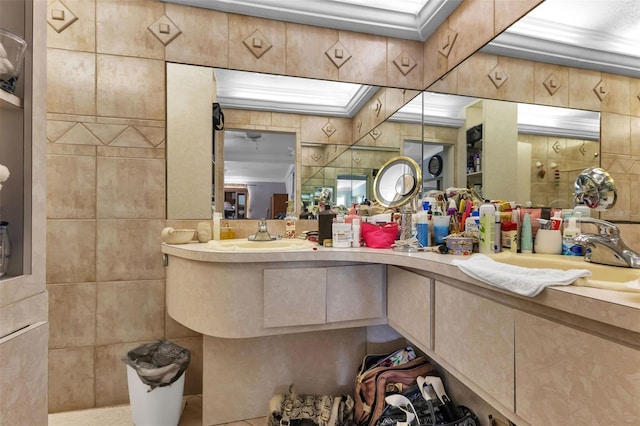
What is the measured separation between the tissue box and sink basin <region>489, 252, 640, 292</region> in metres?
0.08

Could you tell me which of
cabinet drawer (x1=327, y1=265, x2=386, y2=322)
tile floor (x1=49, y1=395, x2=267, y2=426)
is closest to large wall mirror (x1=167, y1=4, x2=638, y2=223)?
cabinet drawer (x1=327, y1=265, x2=386, y2=322)

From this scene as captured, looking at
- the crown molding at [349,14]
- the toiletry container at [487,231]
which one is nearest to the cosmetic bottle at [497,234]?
the toiletry container at [487,231]

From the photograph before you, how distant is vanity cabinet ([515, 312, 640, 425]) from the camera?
493mm

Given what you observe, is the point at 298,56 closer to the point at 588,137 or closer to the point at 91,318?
the point at 588,137

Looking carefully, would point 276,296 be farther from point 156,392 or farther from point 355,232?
point 156,392

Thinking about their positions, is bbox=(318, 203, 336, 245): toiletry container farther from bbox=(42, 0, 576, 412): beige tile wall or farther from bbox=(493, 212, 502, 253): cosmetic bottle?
bbox=(42, 0, 576, 412): beige tile wall

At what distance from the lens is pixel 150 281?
1.67 m

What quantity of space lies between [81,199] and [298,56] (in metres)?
1.53

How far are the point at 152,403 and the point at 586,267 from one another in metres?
1.82

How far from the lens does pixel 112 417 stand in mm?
1513

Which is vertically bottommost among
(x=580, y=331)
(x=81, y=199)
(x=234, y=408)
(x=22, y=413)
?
(x=234, y=408)

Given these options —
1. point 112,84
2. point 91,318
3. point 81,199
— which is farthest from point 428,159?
point 91,318

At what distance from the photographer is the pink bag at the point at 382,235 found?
1.32m

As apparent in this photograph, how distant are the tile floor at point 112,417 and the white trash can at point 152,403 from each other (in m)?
0.15
